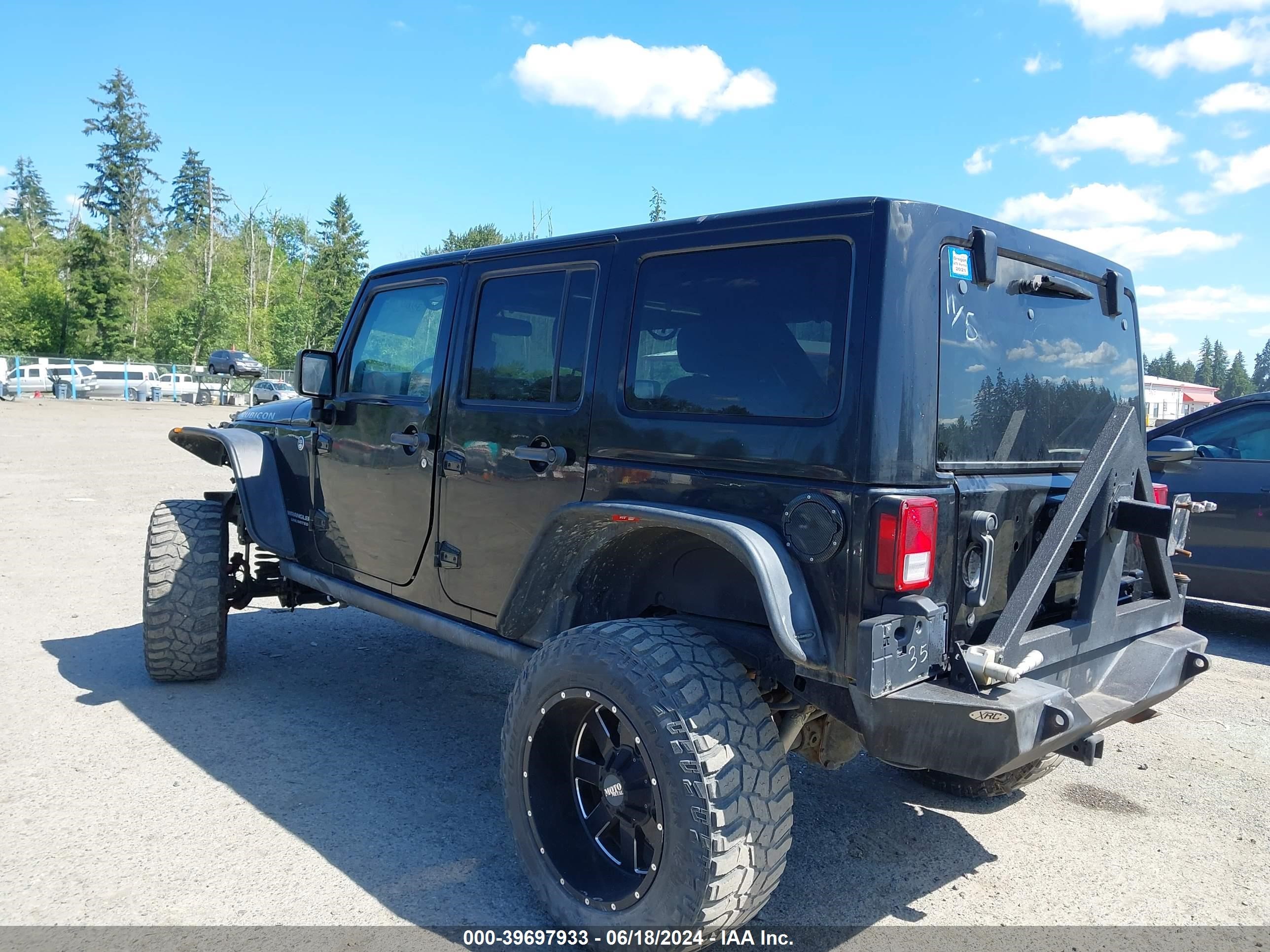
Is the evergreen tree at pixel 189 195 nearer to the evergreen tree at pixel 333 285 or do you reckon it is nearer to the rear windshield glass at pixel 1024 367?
the evergreen tree at pixel 333 285

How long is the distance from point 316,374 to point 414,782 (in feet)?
6.44

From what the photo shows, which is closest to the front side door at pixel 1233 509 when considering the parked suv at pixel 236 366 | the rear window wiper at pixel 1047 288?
the rear window wiper at pixel 1047 288

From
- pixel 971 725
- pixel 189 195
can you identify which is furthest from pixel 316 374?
pixel 189 195

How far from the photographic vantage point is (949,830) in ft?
11.7

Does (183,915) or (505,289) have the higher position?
(505,289)

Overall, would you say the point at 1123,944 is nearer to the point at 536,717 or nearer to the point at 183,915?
the point at 536,717

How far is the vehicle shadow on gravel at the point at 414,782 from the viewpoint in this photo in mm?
3027

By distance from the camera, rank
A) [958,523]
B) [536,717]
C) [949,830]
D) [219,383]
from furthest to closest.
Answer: [219,383] < [949,830] < [536,717] < [958,523]

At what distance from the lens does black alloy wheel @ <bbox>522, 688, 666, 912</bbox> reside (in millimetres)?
2590

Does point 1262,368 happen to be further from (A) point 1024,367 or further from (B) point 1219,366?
(A) point 1024,367

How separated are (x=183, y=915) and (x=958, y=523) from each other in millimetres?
2629

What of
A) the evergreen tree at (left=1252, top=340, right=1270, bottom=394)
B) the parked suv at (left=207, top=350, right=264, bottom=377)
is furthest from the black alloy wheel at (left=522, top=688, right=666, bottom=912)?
the evergreen tree at (left=1252, top=340, right=1270, bottom=394)

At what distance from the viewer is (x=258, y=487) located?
475 cm

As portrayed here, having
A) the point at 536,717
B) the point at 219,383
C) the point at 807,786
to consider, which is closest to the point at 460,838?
the point at 536,717
